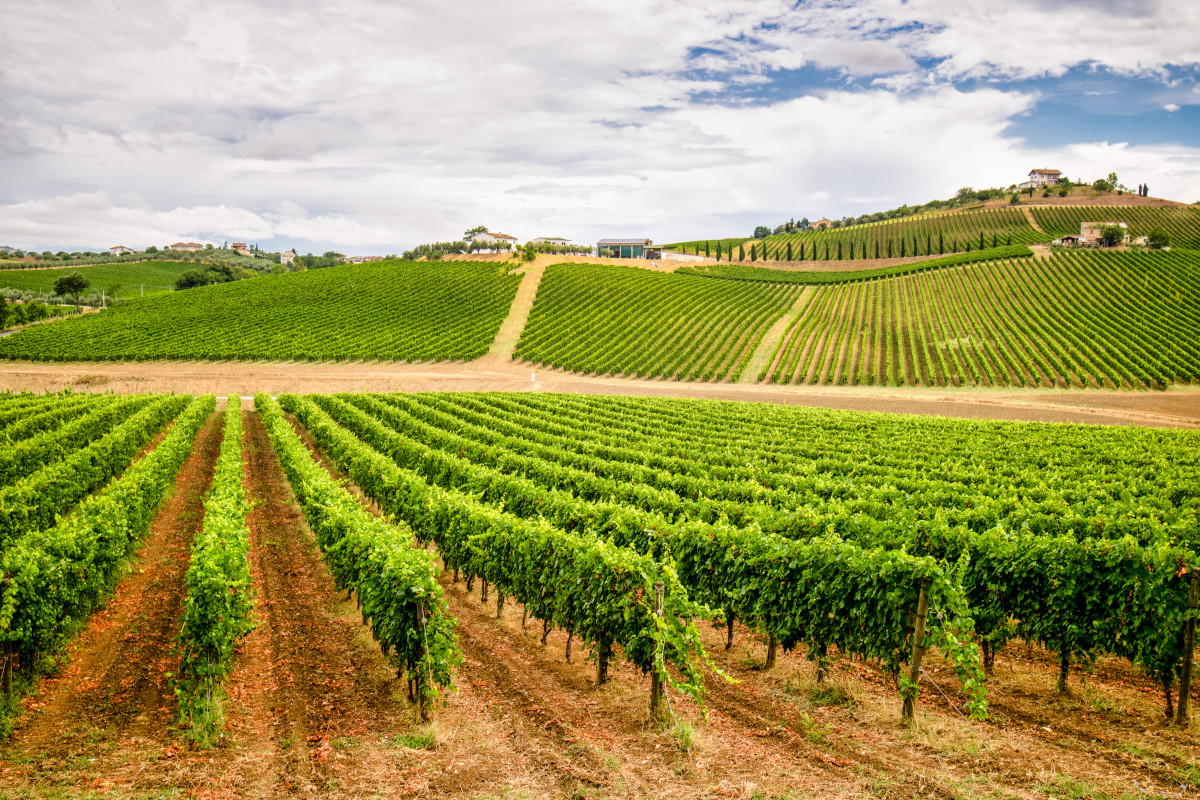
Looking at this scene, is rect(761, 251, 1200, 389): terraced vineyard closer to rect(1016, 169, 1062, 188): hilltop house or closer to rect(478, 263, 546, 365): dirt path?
rect(478, 263, 546, 365): dirt path

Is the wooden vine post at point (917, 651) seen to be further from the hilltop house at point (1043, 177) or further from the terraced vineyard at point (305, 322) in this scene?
the hilltop house at point (1043, 177)

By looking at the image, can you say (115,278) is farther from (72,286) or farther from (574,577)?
(574,577)

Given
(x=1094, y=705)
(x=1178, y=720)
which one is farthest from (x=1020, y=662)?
(x=1178, y=720)

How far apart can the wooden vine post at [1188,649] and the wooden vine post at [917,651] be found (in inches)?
132

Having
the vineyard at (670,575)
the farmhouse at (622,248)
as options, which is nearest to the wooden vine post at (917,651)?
the vineyard at (670,575)

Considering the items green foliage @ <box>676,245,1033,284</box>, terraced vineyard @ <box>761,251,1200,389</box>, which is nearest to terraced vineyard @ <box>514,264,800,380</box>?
green foliage @ <box>676,245,1033,284</box>

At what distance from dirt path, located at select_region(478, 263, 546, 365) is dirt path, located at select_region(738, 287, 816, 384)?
81.4 feet

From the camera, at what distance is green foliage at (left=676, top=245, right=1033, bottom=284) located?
88.3m

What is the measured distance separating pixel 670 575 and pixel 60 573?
9.79 metres

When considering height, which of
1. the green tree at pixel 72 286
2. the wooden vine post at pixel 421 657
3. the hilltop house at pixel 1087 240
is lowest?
the wooden vine post at pixel 421 657

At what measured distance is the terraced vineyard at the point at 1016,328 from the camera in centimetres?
5153

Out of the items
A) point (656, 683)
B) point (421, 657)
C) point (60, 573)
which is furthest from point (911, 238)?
point (60, 573)

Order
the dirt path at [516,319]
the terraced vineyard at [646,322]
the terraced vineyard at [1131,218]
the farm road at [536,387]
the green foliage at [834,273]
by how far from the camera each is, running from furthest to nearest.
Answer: the terraced vineyard at [1131,218], the green foliage at [834,273], the dirt path at [516,319], the terraced vineyard at [646,322], the farm road at [536,387]

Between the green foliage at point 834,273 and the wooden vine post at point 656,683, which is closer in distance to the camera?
the wooden vine post at point 656,683
